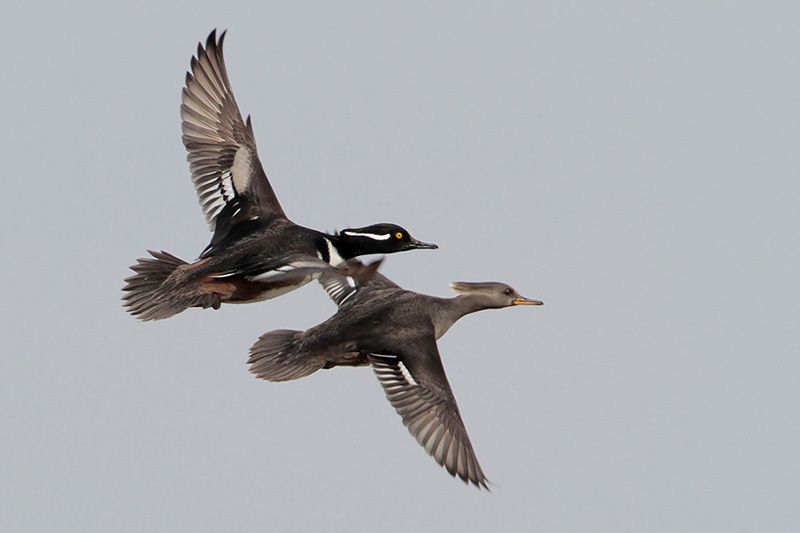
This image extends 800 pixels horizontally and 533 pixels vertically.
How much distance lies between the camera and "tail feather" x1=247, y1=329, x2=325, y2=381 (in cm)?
947

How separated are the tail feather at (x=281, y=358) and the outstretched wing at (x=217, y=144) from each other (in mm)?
1633

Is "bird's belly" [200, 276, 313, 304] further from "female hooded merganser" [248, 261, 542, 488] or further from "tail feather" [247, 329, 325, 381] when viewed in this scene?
"tail feather" [247, 329, 325, 381]

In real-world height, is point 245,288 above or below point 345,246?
below

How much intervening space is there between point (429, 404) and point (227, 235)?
238 cm

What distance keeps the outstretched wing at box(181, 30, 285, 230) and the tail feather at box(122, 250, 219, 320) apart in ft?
2.45

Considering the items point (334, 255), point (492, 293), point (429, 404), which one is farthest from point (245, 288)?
point (492, 293)

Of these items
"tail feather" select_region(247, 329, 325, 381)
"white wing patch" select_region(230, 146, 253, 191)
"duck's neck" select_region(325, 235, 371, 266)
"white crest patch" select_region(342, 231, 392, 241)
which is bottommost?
"tail feather" select_region(247, 329, 325, 381)

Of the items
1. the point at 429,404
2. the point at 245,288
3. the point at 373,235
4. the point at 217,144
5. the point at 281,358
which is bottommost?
the point at 429,404

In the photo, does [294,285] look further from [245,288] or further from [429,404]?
[429,404]

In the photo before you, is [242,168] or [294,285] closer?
[294,285]

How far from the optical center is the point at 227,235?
35.2 feet

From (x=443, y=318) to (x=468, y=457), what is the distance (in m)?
1.38

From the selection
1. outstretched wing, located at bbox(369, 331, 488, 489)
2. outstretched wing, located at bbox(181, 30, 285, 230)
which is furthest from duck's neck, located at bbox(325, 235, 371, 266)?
outstretched wing, located at bbox(369, 331, 488, 489)

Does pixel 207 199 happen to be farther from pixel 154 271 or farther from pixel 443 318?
pixel 443 318
